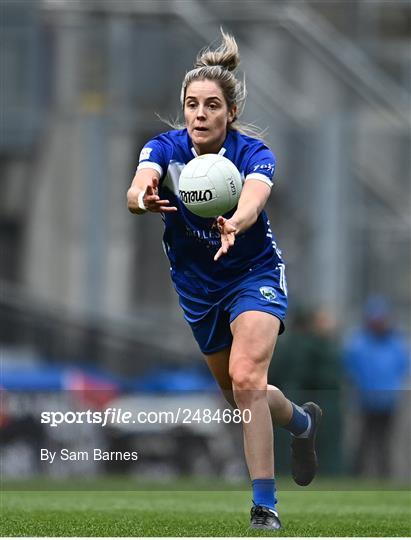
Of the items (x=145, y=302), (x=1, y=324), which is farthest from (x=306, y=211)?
(x=1, y=324)

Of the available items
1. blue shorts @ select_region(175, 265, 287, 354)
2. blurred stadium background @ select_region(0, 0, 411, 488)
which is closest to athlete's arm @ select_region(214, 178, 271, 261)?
blue shorts @ select_region(175, 265, 287, 354)

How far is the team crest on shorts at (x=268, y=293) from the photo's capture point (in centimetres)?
744

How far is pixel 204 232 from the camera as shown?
7.55 m

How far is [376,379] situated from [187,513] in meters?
7.45

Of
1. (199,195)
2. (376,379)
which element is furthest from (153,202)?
(376,379)

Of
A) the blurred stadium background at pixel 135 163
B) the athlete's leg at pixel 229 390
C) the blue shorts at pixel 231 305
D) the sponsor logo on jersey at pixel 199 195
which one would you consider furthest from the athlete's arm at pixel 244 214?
the blurred stadium background at pixel 135 163

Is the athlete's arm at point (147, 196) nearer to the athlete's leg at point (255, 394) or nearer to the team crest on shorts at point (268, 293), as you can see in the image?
the team crest on shorts at point (268, 293)

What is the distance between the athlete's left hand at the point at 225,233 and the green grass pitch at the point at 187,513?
4.03 ft

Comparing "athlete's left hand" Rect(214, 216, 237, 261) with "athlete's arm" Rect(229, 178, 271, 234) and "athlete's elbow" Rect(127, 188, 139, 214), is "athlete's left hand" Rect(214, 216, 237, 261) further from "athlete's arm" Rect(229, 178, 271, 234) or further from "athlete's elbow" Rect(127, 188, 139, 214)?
"athlete's elbow" Rect(127, 188, 139, 214)

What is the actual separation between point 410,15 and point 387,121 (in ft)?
8.77

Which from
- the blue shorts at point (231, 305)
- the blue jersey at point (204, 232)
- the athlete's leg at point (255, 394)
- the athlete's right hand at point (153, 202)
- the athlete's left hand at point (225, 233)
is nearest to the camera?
the athlete's left hand at point (225, 233)

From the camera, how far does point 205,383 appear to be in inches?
630

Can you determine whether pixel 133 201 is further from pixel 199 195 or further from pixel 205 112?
pixel 205 112

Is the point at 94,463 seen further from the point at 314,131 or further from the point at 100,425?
the point at 314,131
